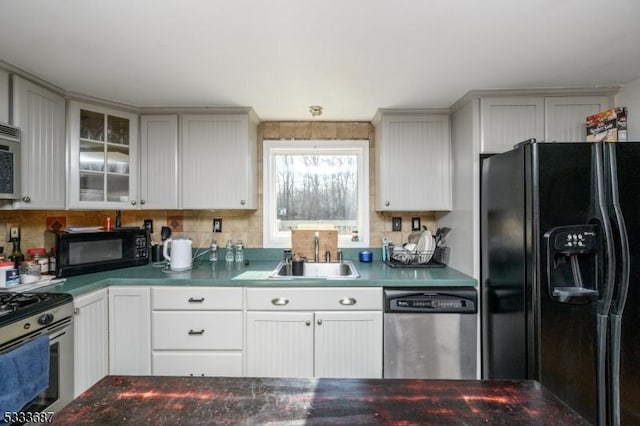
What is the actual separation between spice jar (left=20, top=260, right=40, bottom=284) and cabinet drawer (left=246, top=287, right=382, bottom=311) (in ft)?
4.20

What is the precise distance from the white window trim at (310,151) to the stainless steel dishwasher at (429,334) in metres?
0.82

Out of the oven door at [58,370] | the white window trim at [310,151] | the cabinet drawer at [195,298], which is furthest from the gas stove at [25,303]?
the white window trim at [310,151]

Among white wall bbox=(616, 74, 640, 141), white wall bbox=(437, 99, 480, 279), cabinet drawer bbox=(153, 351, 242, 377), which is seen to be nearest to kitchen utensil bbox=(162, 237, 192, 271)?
cabinet drawer bbox=(153, 351, 242, 377)

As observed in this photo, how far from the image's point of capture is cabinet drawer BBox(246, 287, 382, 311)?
185cm

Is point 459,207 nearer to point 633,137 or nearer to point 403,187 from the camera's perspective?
point 403,187

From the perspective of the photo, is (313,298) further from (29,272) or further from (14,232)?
(14,232)

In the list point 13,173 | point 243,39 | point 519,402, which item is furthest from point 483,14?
point 13,173

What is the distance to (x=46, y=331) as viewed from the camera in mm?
1412

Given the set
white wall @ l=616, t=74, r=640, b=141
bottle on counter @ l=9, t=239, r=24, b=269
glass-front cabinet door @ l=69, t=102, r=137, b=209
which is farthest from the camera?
glass-front cabinet door @ l=69, t=102, r=137, b=209

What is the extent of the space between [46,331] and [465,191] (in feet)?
8.32

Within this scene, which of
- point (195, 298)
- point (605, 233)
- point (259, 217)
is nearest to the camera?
point (605, 233)

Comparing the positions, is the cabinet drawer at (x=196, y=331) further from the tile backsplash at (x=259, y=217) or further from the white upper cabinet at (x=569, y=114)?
the white upper cabinet at (x=569, y=114)

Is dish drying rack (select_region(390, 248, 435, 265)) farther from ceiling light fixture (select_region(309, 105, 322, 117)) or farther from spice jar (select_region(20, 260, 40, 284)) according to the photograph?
spice jar (select_region(20, 260, 40, 284))

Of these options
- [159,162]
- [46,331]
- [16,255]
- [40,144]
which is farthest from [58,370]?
[159,162]
